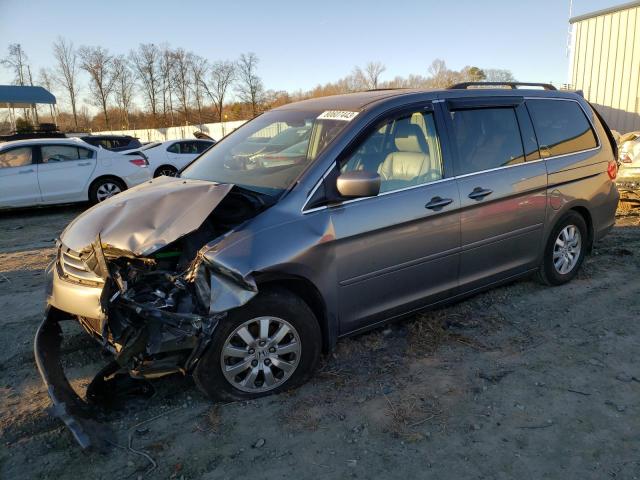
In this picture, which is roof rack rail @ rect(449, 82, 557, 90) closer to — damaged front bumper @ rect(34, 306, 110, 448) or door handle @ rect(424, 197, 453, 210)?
door handle @ rect(424, 197, 453, 210)

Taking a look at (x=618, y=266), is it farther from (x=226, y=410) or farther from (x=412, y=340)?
(x=226, y=410)

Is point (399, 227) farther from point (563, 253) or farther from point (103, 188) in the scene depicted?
point (103, 188)

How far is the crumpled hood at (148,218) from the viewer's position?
2.87m

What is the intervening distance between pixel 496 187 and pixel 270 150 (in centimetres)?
184

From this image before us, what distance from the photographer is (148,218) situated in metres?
3.04

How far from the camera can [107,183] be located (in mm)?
10445

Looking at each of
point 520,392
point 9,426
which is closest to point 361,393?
point 520,392

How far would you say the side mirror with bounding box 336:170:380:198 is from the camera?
10.0 ft

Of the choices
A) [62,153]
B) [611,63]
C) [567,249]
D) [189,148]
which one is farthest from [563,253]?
[611,63]

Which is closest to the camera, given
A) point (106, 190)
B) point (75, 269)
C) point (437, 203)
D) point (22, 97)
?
point (75, 269)

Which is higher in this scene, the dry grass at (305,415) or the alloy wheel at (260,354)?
the alloy wheel at (260,354)

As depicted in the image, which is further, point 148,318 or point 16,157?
point 16,157

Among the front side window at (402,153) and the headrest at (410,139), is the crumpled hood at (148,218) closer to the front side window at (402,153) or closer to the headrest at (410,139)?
the front side window at (402,153)

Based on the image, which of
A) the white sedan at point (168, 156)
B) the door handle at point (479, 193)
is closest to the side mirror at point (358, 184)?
the door handle at point (479, 193)
